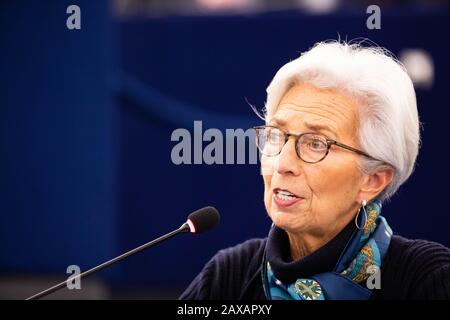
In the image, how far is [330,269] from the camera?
1.84m

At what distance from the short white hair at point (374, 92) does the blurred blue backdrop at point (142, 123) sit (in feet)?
5.99

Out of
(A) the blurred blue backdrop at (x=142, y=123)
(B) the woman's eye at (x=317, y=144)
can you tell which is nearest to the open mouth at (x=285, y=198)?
(B) the woman's eye at (x=317, y=144)

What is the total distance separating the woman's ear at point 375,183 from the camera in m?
1.88

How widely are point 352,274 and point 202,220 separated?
0.38m

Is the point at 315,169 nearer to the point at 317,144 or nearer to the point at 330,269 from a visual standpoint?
the point at 317,144

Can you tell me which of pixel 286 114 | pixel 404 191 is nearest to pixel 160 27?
pixel 404 191

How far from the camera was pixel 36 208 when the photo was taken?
4133 mm

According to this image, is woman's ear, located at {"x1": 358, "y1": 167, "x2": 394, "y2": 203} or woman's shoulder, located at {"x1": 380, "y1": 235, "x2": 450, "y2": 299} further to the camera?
woman's ear, located at {"x1": 358, "y1": 167, "x2": 394, "y2": 203}

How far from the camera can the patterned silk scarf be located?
71.3 inches

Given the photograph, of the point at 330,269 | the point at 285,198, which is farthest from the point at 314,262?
the point at 285,198

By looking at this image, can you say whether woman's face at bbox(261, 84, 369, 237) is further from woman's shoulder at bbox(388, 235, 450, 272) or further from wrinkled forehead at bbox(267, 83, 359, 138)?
woman's shoulder at bbox(388, 235, 450, 272)

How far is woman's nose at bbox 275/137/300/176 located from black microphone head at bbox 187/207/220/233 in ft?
0.64

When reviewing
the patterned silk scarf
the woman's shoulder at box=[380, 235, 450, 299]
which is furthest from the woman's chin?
the woman's shoulder at box=[380, 235, 450, 299]
